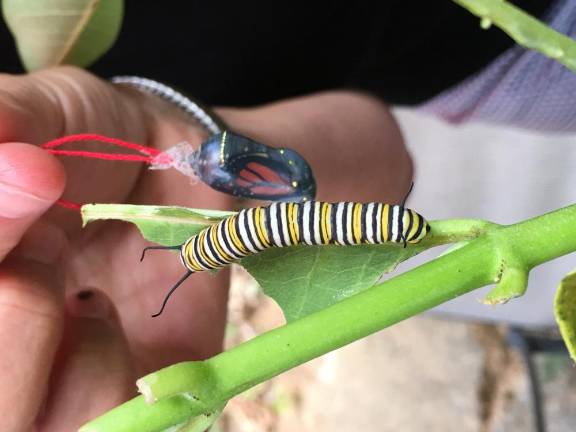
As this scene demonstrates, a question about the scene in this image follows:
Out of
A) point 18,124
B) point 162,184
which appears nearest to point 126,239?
point 162,184

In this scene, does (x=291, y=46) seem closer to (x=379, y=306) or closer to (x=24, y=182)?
(x=24, y=182)

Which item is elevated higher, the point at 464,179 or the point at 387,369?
the point at 464,179

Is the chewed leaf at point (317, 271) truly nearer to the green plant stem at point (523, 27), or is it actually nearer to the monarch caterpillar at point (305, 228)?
the monarch caterpillar at point (305, 228)

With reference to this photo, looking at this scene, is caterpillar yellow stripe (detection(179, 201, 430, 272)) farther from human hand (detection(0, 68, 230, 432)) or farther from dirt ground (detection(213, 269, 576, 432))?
dirt ground (detection(213, 269, 576, 432))

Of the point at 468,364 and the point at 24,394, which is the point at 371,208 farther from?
the point at 468,364

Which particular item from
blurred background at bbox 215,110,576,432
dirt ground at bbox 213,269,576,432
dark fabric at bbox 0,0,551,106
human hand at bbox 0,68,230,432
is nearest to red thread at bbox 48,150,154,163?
human hand at bbox 0,68,230,432

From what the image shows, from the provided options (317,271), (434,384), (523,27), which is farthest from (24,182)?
(434,384)

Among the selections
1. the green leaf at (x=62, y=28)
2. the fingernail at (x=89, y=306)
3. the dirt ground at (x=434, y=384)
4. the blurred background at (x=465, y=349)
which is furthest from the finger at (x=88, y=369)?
the dirt ground at (x=434, y=384)
